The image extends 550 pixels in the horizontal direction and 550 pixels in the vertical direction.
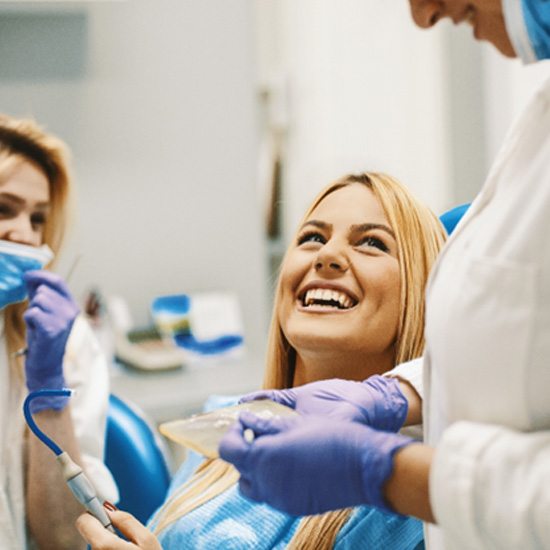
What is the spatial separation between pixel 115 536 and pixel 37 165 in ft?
2.84

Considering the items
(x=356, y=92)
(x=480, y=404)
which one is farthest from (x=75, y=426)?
(x=356, y=92)

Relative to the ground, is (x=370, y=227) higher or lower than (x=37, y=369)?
higher

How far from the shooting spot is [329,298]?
1.30 meters

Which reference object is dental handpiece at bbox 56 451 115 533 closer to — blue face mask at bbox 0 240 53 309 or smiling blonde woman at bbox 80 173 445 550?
smiling blonde woman at bbox 80 173 445 550

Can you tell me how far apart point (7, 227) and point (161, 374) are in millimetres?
1335

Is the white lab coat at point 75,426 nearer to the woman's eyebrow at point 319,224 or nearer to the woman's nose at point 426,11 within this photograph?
the woman's eyebrow at point 319,224

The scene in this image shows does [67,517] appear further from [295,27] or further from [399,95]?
[295,27]

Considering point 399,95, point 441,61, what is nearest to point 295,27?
point 399,95

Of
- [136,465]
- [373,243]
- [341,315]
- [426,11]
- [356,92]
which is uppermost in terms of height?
[356,92]

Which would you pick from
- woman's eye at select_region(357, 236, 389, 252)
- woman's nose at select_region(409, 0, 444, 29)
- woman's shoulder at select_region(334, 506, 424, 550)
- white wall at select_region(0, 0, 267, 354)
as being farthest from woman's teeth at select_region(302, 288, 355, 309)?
white wall at select_region(0, 0, 267, 354)

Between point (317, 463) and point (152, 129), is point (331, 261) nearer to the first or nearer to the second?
point (317, 463)

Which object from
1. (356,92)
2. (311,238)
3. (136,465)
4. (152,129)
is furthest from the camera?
(356,92)

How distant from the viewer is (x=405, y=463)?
751mm

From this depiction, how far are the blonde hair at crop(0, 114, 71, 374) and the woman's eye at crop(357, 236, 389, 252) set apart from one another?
710mm
